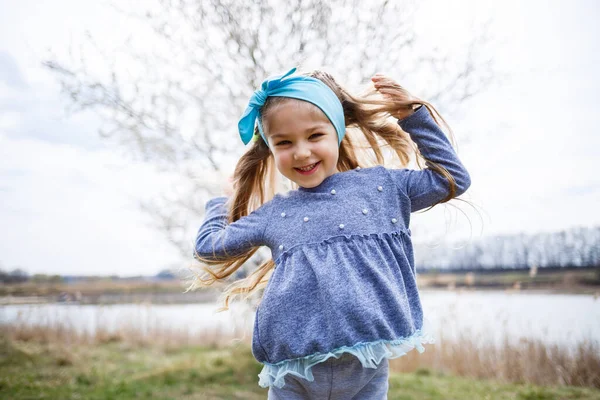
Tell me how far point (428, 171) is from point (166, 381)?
4016mm

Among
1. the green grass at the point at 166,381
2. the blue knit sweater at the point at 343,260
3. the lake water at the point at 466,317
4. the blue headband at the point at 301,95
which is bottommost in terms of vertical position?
the green grass at the point at 166,381

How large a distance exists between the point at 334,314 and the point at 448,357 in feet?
14.3

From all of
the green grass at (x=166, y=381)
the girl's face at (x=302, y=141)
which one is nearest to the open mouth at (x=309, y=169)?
the girl's face at (x=302, y=141)

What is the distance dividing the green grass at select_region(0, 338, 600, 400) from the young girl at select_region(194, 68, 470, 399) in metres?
2.81

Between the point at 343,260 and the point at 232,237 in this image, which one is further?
the point at 232,237

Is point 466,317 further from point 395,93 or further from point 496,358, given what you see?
point 395,93

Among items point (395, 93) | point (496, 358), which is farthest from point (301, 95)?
point (496, 358)

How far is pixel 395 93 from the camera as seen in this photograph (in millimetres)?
2002

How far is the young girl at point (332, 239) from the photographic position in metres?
1.70

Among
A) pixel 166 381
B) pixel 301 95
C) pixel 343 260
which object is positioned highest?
pixel 301 95

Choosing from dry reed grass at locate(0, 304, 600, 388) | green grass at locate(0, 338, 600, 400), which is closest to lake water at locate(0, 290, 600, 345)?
dry reed grass at locate(0, 304, 600, 388)

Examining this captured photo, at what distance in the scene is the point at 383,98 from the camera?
2051 millimetres

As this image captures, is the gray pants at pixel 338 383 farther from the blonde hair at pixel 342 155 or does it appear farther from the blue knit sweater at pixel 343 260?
the blonde hair at pixel 342 155

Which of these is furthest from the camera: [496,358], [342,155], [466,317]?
[466,317]
